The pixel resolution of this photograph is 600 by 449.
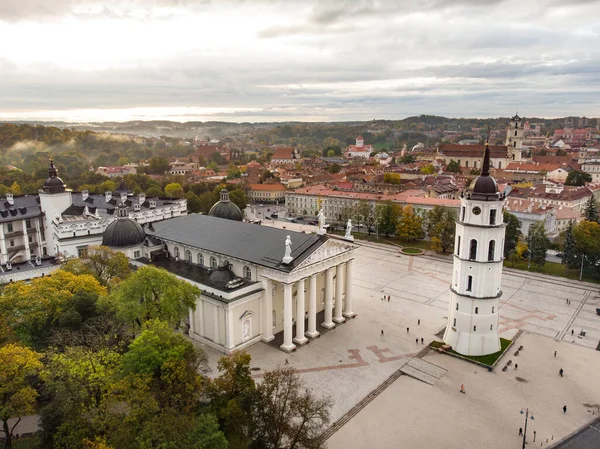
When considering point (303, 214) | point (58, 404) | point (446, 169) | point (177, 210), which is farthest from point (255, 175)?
point (58, 404)

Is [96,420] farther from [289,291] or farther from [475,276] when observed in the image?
[475,276]

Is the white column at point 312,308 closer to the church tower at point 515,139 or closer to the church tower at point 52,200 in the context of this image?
the church tower at point 52,200

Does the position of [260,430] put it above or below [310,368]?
above

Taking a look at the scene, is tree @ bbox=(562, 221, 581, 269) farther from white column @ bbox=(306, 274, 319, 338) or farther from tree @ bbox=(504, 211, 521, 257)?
white column @ bbox=(306, 274, 319, 338)

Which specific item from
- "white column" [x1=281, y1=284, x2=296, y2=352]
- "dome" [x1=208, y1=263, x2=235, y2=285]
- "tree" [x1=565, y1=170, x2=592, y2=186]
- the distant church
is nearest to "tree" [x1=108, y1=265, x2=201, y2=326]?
"dome" [x1=208, y1=263, x2=235, y2=285]

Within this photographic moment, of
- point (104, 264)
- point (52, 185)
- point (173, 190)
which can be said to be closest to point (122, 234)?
point (104, 264)

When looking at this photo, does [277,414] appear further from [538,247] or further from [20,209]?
[538,247]
